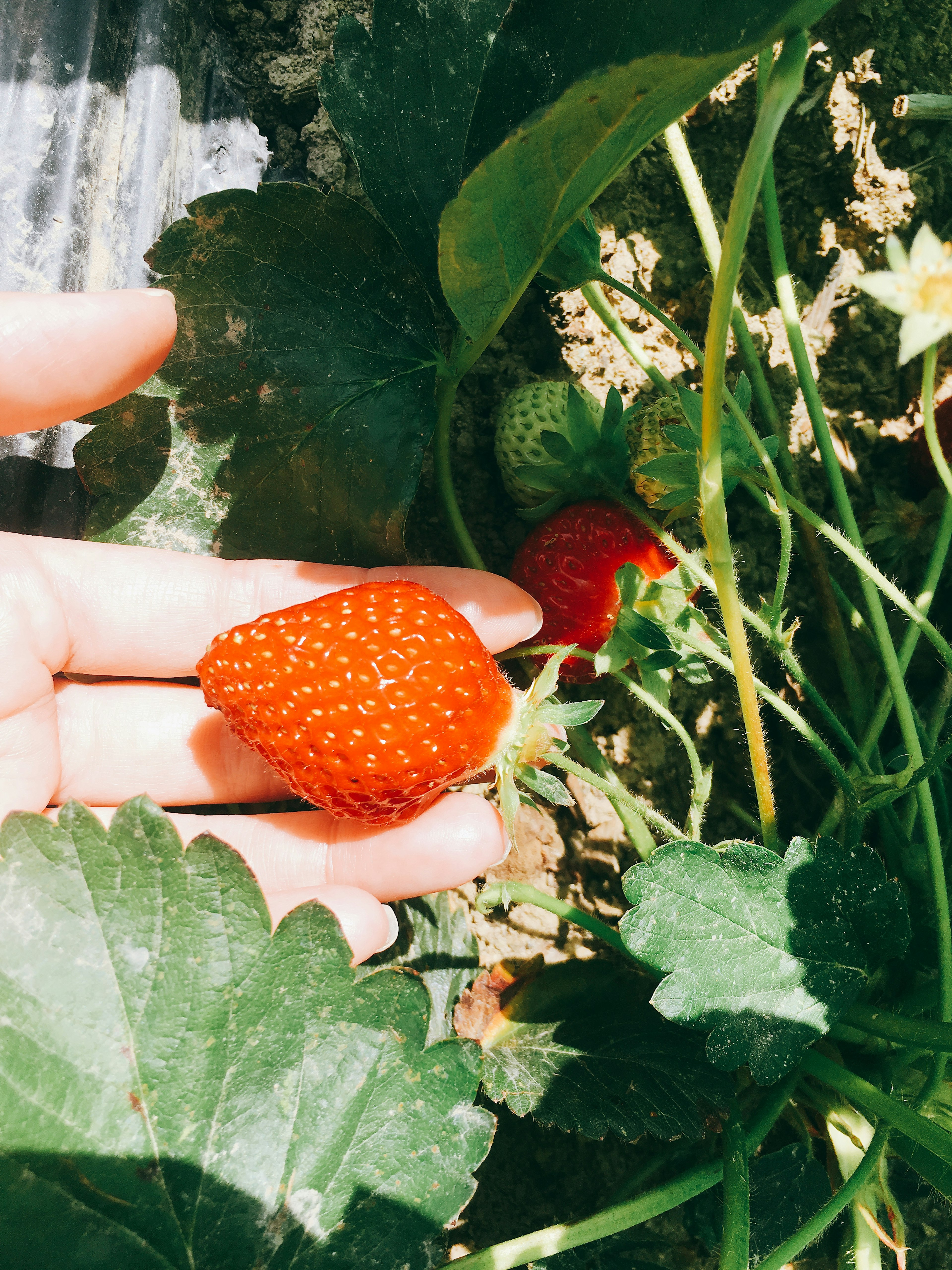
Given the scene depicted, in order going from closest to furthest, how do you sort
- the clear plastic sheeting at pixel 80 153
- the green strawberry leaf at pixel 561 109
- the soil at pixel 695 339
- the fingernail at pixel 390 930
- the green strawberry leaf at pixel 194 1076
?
the green strawberry leaf at pixel 561 109, the green strawberry leaf at pixel 194 1076, the fingernail at pixel 390 930, the clear plastic sheeting at pixel 80 153, the soil at pixel 695 339

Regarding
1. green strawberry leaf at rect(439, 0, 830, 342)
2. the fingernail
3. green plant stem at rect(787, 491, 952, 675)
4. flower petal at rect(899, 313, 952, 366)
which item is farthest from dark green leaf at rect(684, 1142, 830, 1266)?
green strawberry leaf at rect(439, 0, 830, 342)

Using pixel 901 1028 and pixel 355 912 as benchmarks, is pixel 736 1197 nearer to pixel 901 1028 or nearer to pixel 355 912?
pixel 901 1028

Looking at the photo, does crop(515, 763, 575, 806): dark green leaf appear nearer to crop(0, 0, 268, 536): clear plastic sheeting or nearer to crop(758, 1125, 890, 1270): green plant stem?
crop(758, 1125, 890, 1270): green plant stem

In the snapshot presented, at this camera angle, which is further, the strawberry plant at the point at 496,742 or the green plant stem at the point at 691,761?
the green plant stem at the point at 691,761

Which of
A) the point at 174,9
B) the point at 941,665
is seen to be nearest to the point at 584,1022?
the point at 941,665

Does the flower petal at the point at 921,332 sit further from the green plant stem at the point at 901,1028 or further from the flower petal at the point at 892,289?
the green plant stem at the point at 901,1028

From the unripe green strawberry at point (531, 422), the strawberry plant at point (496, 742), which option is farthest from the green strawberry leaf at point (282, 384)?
the unripe green strawberry at point (531, 422)
